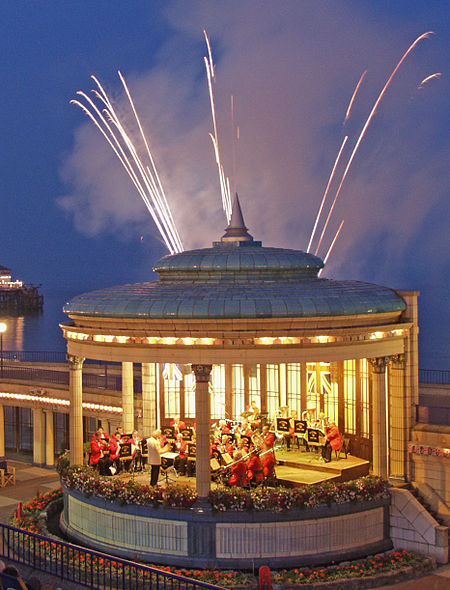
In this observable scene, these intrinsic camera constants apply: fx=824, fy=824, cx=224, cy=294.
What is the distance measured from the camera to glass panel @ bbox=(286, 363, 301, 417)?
29.5 metres

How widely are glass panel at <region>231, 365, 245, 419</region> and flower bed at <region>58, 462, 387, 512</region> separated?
900 cm

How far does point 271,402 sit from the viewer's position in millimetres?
30375

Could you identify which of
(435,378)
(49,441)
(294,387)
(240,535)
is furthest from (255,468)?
(435,378)

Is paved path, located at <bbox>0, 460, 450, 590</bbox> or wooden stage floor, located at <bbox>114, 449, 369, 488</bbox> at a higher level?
wooden stage floor, located at <bbox>114, 449, 369, 488</bbox>

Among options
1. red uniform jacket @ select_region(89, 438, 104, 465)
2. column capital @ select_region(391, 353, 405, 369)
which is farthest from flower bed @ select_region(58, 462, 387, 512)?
column capital @ select_region(391, 353, 405, 369)

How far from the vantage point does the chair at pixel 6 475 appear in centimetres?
3225

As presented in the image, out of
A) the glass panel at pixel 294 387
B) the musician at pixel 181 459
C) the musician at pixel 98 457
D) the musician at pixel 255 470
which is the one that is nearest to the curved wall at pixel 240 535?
the musician at pixel 255 470

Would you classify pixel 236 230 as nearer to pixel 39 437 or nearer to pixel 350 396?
pixel 350 396

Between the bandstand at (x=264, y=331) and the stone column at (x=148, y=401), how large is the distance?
3.15 feet

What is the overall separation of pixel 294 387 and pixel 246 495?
9110mm

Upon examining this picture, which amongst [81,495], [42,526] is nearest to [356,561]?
[81,495]

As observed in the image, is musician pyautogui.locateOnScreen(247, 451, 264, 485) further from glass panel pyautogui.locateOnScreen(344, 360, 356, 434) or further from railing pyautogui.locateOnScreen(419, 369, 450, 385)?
railing pyautogui.locateOnScreen(419, 369, 450, 385)

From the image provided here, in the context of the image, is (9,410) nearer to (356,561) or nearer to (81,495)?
(81,495)

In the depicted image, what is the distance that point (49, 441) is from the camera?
36.8 metres
